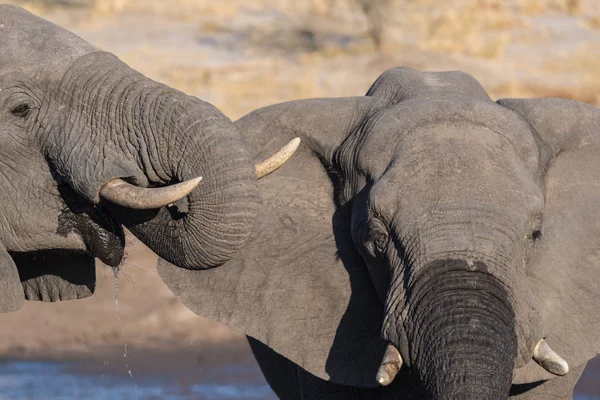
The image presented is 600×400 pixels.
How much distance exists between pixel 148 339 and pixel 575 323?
566 cm

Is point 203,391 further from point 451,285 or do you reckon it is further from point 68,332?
point 451,285

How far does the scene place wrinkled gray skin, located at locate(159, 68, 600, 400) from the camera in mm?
4695

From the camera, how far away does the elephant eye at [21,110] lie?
16.2 ft

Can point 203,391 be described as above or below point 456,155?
below

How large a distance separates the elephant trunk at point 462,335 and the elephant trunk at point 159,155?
65 cm

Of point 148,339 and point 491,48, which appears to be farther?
point 491,48

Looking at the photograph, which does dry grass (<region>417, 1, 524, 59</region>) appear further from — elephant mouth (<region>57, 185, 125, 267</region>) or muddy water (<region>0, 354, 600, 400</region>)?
elephant mouth (<region>57, 185, 125, 267</region>)

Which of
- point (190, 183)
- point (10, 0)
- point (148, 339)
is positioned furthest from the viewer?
point (10, 0)

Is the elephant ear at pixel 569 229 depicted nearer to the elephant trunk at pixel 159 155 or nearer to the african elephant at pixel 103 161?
the african elephant at pixel 103 161

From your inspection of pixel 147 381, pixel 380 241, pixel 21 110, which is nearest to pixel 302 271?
pixel 380 241

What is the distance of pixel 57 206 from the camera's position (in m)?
5.07

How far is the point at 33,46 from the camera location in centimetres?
495

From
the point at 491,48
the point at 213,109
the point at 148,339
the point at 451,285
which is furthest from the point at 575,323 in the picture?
the point at 491,48

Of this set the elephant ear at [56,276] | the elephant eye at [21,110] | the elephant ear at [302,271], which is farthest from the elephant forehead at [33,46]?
the elephant ear at [56,276]
